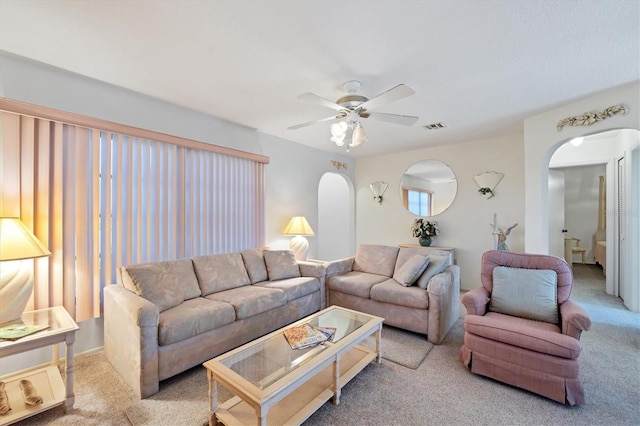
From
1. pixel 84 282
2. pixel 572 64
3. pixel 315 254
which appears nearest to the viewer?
pixel 572 64

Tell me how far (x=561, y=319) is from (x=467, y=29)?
2.17 metres

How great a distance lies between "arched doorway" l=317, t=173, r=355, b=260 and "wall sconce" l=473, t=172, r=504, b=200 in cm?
243

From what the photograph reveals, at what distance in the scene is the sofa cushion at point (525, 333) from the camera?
181 cm

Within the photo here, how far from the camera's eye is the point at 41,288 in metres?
2.25

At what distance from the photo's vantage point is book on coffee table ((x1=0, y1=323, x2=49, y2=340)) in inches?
64.7

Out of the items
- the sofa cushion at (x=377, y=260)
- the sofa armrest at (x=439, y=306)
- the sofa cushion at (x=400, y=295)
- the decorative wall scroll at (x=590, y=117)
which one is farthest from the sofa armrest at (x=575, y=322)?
the decorative wall scroll at (x=590, y=117)

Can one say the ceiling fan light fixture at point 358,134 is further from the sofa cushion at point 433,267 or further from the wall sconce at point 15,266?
the wall sconce at point 15,266

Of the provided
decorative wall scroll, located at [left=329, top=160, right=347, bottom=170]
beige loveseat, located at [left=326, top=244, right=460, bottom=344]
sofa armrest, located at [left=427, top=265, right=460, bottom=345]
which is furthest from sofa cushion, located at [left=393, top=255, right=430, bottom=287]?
decorative wall scroll, located at [left=329, top=160, right=347, bottom=170]

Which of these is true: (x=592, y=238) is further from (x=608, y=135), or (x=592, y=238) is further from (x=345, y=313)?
(x=345, y=313)

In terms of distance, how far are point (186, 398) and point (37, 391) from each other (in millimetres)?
939

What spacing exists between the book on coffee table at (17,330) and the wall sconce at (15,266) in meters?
0.15

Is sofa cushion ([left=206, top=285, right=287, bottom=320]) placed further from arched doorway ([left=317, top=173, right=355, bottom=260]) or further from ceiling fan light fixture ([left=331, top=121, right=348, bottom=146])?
arched doorway ([left=317, top=173, right=355, bottom=260])

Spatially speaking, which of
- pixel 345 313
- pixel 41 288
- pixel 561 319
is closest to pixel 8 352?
pixel 41 288

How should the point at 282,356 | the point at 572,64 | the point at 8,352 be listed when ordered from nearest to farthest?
the point at 8,352
the point at 282,356
the point at 572,64
